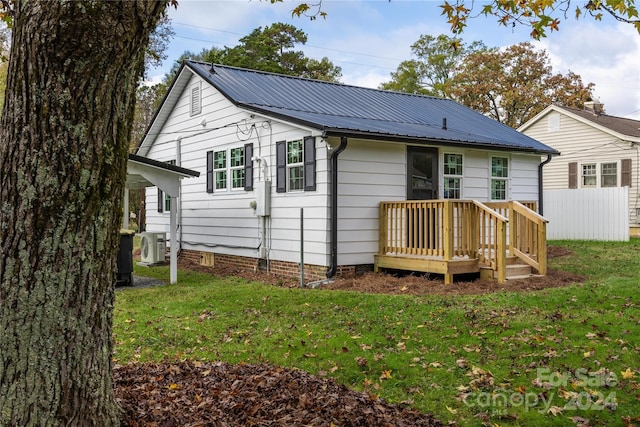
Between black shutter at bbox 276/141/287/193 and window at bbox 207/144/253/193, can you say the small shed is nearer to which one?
window at bbox 207/144/253/193

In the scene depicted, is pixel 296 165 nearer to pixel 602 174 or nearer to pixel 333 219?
pixel 333 219

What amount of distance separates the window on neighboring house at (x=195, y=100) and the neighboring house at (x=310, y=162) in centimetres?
3

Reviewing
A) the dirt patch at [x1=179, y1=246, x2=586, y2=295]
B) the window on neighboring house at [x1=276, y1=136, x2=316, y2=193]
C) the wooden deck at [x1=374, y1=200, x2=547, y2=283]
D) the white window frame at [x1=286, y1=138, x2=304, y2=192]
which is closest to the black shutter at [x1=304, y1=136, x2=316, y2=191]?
the window on neighboring house at [x1=276, y1=136, x2=316, y2=193]

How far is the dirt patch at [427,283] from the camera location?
28.3 ft

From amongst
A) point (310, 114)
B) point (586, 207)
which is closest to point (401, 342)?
point (310, 114)

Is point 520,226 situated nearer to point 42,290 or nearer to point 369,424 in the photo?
point 369,424

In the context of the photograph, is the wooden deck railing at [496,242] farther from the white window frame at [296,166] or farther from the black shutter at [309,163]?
the white window frame at [296,166]

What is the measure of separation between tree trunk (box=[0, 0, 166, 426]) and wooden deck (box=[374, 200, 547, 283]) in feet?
23.8

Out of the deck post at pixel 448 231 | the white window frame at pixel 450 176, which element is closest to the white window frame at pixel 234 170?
the white window frame at pixel 450 176

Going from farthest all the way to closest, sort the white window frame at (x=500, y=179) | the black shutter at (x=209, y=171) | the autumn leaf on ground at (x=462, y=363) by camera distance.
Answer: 1. the black shutter at (x=209, y=171)
2. the white window frame at (x=500, y=179)
3. the autumn leaf on ground at (x=462, y=363)

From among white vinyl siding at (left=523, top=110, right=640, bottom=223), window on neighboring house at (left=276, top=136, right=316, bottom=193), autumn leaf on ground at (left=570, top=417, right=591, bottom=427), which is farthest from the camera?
white vinyl siding at (left=523, top=110, right=640, bottom=223)

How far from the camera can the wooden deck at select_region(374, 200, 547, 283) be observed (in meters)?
9.20

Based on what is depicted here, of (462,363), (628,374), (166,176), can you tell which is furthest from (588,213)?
(462,363)

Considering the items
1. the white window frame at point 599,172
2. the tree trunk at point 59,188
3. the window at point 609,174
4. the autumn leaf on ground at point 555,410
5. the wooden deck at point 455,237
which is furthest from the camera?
the window at point 609,174
